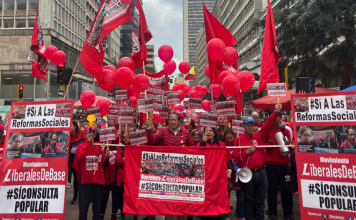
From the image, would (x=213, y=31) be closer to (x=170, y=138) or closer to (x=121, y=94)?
(x=121, y=94)

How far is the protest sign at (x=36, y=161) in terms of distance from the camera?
14.0 feet

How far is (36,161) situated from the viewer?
4430 mm

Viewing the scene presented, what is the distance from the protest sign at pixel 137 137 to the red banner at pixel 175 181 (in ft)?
0.62

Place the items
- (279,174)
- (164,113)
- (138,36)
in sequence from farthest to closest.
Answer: (138,36) → (164,113) → (279,174)

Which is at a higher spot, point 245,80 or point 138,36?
point 138,36

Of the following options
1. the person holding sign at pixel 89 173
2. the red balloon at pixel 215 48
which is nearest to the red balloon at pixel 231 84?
the red balloon at pixel 215 48

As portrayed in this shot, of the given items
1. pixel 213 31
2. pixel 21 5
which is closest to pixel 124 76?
pixel 213 31

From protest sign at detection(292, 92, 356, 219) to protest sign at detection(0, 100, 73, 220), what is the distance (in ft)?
12.8

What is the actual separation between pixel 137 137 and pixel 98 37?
2.29 meters

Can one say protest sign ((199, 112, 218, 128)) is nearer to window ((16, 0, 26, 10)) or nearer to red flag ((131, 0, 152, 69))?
red flag ((131, 0, 152, 69))

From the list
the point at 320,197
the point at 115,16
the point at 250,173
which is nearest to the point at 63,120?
the point at 115,16

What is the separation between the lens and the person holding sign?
16.3 ft

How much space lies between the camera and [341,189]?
12.6 ft

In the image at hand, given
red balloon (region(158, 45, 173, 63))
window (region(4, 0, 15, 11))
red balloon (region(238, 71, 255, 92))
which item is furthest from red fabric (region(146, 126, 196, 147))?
window (region(4, 0, 15, 11))
